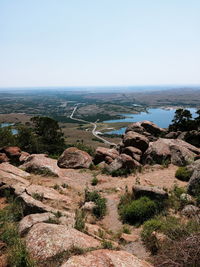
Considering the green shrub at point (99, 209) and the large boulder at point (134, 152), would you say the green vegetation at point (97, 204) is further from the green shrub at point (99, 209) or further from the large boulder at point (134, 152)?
the large boulder at point (134, 152)

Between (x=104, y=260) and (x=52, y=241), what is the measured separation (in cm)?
194

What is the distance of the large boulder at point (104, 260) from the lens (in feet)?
21.0

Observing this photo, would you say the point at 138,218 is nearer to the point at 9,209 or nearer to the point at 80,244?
the point at 80,244

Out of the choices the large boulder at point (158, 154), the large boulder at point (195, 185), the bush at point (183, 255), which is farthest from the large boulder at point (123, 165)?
the bush at point (183, 255)

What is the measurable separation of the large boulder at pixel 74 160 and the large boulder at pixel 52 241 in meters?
15.0

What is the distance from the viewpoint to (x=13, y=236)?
27.5 feet

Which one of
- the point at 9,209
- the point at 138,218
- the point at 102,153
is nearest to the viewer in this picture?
the point at 9,209

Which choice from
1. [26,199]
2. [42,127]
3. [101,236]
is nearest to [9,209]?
[26,199]

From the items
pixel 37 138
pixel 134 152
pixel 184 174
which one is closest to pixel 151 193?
pixel 184 174

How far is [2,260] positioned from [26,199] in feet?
15.5

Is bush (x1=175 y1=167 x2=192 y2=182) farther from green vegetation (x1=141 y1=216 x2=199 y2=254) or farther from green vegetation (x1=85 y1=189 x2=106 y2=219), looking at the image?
green vegetation (x1=85 y1=189 x2=106 y2=219)

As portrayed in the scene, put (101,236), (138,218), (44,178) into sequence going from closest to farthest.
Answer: (101,236)
(138,218)
(44,178)

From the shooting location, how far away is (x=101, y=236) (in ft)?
31.8

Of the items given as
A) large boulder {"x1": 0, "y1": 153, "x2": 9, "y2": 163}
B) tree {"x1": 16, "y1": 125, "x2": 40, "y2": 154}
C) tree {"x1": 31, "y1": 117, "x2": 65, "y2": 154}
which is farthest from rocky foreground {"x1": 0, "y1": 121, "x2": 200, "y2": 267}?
tree {"x1": 31, "y1": 117, "x2": 65, "y2": 154}
